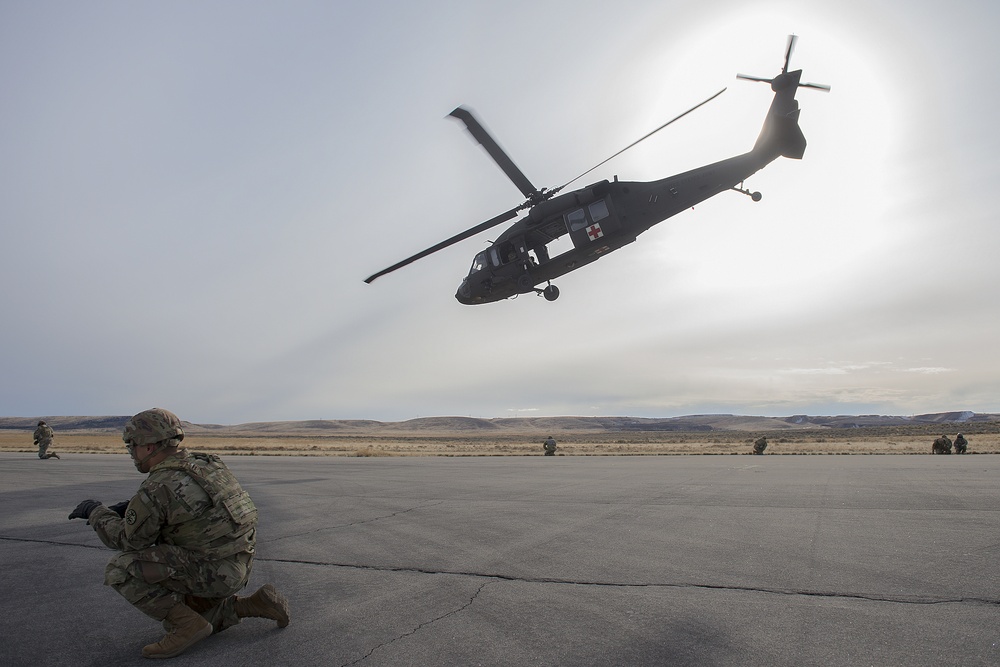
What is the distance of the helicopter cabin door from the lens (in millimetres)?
19266

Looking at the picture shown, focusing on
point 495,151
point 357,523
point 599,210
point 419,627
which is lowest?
point 357,523

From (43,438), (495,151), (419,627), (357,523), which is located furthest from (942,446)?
(43,438)

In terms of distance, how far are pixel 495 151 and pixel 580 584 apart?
642 inches

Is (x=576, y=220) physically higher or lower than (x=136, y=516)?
higher

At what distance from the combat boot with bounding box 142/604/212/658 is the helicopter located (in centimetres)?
1528

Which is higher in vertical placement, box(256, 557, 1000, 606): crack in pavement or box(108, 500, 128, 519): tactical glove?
box(108, 500, 128, 519): tactical glove

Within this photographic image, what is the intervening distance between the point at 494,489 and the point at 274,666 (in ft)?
33.0

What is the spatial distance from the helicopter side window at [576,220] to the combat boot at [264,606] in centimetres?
1651

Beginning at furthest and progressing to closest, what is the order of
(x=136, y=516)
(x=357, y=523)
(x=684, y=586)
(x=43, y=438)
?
(x=43, y=438) → (x=357, y=523) → (x=684, y=586) → (x=136, y=516)

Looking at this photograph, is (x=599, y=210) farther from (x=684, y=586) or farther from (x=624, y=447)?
(x=624, y=447)

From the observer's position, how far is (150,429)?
14.0ft

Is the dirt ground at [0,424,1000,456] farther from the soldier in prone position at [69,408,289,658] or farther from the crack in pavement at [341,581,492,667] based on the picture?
the soldier in prone position at [69,408,289,658]

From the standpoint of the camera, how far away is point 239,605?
436cm

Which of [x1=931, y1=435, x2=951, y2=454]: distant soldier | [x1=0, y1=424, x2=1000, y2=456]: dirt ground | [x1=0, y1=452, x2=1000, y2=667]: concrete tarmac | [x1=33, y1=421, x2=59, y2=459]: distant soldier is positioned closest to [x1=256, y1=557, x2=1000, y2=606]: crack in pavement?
[x1=0, y1=452, x2=1000, y2=667]: concrete tarmac
